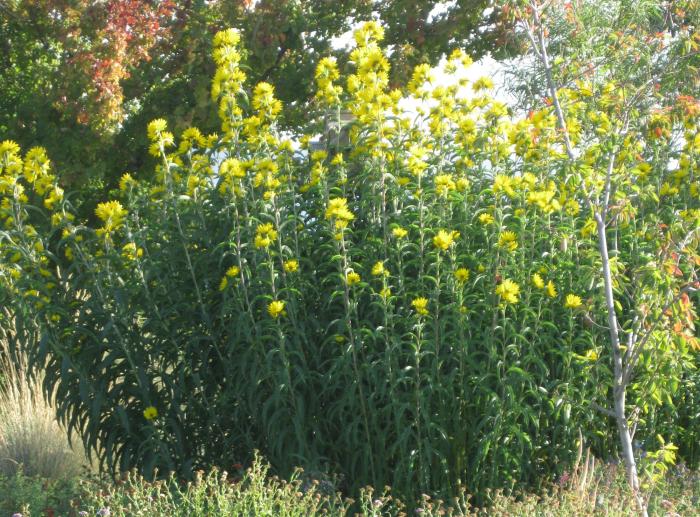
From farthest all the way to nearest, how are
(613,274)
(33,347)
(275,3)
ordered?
1. (275,3)
2. (33,347)
3. (613,274)

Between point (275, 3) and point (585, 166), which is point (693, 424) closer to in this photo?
point (585, 166)

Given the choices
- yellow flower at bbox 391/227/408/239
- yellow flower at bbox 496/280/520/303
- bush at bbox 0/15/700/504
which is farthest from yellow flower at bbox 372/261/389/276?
yellow flower at bbox 496/280/520/303

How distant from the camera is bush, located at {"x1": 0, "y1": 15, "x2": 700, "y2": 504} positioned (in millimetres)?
4574

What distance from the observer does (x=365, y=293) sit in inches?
189

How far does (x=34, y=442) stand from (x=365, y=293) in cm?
254

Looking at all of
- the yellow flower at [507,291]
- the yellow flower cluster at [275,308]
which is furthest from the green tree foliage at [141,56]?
the yellow flower at [507,291]

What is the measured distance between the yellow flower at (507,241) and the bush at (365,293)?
15 millimetres

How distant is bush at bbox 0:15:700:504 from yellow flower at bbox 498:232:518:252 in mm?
15

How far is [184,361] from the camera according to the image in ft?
16.6

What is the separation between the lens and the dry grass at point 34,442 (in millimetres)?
5953

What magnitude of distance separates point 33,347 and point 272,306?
139cm

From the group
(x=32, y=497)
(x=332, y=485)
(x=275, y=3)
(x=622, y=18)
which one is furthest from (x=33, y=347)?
(x=275, y=3)

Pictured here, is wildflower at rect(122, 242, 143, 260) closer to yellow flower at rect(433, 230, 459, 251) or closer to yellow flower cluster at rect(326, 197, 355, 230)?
yellow flower cluster at rect(326, 197, 355, 230)

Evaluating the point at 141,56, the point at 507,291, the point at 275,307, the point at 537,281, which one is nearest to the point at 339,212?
the point at 275,307
